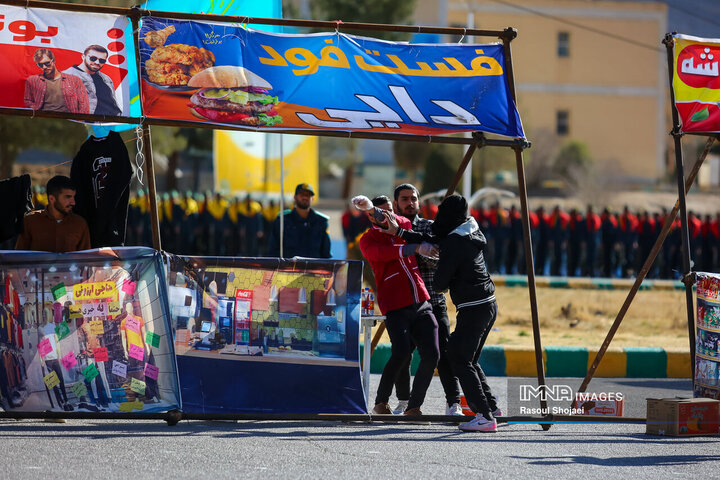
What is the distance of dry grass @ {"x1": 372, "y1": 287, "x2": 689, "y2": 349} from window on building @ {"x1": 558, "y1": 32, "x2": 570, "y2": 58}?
40853mm

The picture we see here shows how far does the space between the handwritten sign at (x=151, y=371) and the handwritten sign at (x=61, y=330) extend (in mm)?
581

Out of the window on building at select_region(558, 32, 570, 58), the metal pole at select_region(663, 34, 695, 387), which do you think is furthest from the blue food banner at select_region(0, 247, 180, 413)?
the window on building at select_region(558, 32, 570, 58)

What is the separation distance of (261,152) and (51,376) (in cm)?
1504

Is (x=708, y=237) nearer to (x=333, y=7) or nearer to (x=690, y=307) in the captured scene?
(x=690, y=307)

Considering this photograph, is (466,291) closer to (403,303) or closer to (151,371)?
(403,303)

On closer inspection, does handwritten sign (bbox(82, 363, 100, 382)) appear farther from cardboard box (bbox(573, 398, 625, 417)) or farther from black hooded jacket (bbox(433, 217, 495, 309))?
cardboard box (bbox(573, 398, 625, 417))

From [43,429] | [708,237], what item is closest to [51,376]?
[43,429]

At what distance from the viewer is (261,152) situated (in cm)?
2186

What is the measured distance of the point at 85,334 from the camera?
714 cm

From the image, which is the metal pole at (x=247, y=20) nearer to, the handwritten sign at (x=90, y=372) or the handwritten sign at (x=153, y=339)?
the handwritten sign at (x=153, y=339)

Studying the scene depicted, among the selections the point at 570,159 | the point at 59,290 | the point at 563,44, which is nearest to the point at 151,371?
the point at 59,290

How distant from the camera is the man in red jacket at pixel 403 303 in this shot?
766 centimetres

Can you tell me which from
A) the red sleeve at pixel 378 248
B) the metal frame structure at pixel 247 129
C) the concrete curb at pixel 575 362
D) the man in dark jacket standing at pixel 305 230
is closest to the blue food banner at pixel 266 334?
the red sleeve at pixel 378 248

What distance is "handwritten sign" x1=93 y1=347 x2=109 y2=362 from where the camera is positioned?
7.13 metres
